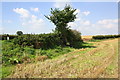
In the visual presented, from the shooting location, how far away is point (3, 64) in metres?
6.26

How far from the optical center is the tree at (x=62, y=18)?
1630 cm

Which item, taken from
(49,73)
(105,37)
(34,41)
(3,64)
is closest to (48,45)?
(34,41)

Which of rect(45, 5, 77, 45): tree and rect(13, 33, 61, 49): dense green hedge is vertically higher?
rect(45, 5, 77, 45): tree

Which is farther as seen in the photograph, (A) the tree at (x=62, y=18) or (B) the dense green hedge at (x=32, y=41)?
(A) the tree at (x=62, y=18)

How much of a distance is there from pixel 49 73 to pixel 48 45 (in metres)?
8.22

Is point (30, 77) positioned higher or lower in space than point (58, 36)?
lower

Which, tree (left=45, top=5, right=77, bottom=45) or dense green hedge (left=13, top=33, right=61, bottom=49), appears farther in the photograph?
tree (left=45, top=5, right=77, bottom=45)

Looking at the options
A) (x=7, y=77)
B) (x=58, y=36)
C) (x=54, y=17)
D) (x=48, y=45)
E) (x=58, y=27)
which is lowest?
(x=7, y=77)

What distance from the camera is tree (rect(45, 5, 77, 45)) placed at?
16.3 m

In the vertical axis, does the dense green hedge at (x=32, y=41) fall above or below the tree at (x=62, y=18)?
below

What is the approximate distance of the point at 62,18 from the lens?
1616cm

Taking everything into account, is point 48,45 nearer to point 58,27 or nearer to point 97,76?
point 58,27

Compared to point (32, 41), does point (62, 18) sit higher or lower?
higher

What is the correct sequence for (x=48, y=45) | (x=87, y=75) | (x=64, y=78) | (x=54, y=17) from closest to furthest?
A: (x=64, y=78) < (x=87, y=75) < (x=48, y=45) < (x=54, y=17)
